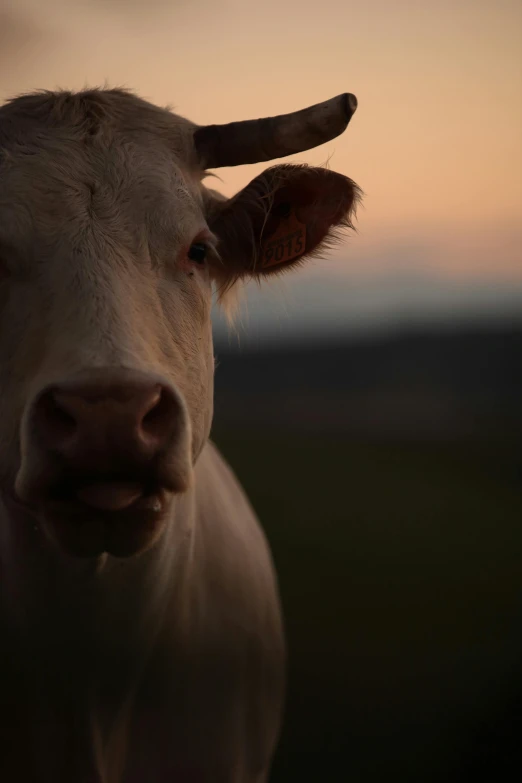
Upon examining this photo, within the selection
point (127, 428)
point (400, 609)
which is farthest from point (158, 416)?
Answer: point (400, 609)

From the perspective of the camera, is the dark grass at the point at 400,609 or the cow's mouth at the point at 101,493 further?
the dark grass at the point at 400,609

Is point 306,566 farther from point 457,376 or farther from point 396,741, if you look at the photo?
point 457,376

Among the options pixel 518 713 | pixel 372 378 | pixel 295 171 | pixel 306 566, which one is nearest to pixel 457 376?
pixel 372 378

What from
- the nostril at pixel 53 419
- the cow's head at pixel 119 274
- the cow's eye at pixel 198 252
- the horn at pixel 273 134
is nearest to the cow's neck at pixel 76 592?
the cow's head at pixel 119 274

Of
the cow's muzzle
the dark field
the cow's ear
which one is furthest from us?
the dark field

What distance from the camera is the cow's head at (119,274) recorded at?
189cm

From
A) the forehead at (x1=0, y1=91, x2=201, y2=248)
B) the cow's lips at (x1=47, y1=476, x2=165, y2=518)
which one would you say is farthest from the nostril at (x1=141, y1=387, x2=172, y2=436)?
the forehead at (x1=0, y1=91, x2=201, y2=248)

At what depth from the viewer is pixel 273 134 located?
2748 mm

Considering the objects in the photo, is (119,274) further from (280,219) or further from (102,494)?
(280,219)

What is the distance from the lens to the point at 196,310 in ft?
8.38

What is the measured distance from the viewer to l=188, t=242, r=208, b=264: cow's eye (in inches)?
102

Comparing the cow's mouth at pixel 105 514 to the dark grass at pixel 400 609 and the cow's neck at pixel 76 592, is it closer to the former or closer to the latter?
the cow's neck at pixel 76 592

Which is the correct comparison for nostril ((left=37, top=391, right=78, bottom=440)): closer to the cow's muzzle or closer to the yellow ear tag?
the cow's muzzle

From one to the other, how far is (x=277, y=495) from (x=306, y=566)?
489cm
